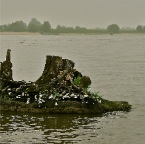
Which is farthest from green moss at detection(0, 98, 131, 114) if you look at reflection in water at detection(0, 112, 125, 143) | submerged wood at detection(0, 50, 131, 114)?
reflection in water at detection(0, 112, 125, 143)

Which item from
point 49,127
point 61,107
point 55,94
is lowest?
point 49,127

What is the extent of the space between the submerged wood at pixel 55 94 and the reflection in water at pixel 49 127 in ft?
2.02

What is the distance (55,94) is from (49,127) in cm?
341

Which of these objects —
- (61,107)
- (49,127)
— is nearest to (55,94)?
(61,107)

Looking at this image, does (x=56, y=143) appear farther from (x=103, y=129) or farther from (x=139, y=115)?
(x=139, y=115)

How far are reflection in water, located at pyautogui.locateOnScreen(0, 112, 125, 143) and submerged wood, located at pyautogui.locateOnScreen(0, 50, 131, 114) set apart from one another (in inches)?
24.2

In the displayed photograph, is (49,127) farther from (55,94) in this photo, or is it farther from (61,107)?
(55,94)

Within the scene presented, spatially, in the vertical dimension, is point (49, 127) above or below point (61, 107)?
below

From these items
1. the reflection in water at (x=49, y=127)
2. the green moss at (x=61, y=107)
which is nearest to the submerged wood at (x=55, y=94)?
the green moss at (x=61, y=107)

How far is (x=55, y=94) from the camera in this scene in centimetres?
2583

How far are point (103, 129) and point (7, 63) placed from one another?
838cm

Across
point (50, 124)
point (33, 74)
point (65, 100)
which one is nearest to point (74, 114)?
point (65, 100)

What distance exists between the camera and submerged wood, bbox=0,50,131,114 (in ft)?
84.6

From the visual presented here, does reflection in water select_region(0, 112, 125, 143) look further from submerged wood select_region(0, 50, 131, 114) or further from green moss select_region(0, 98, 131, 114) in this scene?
submerged wood select_region(0, 50, 131, 114)
